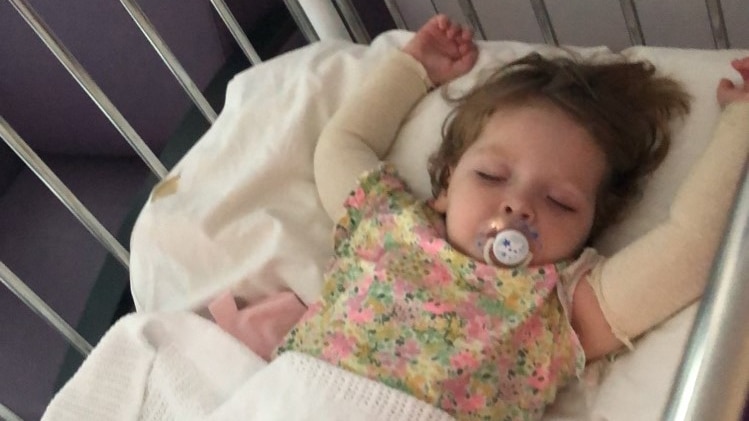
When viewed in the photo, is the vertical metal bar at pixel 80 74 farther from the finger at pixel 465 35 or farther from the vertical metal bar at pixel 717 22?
the vertical metal bar at pixel 717 22

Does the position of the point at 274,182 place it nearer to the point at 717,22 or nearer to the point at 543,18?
the point at 543,18

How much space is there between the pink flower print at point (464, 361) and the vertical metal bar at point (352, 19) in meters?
0.58

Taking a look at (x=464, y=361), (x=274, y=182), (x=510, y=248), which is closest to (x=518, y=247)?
(x=510, y=248)

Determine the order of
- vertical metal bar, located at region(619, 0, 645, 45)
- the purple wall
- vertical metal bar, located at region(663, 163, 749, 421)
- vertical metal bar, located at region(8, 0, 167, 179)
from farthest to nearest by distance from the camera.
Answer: the purple wall, vertical metal bar, located at region(619, 0, 645, 45), vertical metal bar, located at region(8, 0, 167, 179), vertical metal bar, located at region(663, 163, 749, 421)

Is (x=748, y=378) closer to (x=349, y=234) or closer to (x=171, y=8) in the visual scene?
(x=349, y=234)

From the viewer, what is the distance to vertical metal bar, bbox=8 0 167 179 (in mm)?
981

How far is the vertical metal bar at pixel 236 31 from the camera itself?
113 centimetres

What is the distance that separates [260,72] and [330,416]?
0.49 metres

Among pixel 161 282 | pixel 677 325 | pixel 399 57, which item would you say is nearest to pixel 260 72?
pixel 399 57

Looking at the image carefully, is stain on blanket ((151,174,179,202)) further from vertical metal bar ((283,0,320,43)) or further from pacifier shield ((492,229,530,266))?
pacifier shield ((492,229,530,266))

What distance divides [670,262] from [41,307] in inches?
25.9

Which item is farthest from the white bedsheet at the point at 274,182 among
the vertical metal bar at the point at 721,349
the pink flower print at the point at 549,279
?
the vertical metal bar at the point at 721,349

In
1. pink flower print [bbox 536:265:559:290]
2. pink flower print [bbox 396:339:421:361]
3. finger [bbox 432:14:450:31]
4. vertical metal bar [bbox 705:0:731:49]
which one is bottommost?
vertical metal bar [bbox 705:0:731:49]

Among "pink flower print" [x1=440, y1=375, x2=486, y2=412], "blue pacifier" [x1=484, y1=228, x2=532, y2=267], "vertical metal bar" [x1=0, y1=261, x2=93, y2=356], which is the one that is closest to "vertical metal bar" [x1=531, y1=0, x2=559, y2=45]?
"blue pacifier" [x1=484, y1=228, x2=532, y2=267]
